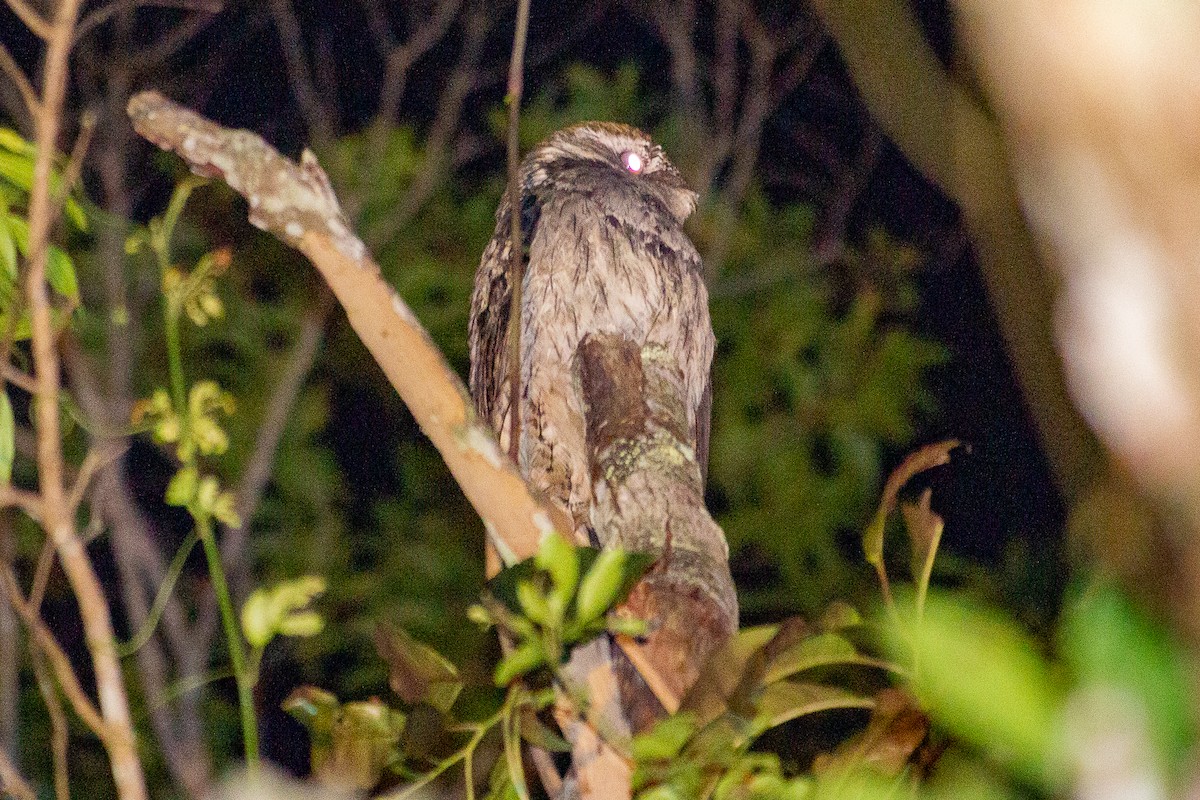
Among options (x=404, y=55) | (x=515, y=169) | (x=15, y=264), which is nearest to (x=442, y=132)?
(x=404, y=55)

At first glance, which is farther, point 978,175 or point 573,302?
point 573,302

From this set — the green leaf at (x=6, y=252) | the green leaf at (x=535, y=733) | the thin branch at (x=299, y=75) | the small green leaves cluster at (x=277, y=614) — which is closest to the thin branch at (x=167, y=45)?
the thin branch at (x=299, y=75)

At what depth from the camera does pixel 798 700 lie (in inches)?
38.8

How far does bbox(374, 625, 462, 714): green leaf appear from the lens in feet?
3.39

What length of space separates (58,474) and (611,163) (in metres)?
2.50

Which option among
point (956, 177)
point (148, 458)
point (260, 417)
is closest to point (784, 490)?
point (260, 417)

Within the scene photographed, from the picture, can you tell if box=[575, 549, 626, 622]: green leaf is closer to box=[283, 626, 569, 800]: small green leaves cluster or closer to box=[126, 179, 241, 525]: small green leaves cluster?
box=[283, 626, 569, 800]: small green leaves cluster

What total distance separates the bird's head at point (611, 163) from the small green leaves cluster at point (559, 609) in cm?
224

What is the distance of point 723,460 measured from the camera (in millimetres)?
4566

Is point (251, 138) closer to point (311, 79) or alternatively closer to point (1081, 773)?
point (1081, 773)

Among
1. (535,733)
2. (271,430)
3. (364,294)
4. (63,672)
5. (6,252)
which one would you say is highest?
(6,252)

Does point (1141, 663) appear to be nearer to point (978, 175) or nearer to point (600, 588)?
point (978, 175)

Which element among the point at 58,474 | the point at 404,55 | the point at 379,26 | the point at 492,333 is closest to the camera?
the point at 58,474

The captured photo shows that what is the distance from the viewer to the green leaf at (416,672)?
3.39ft
